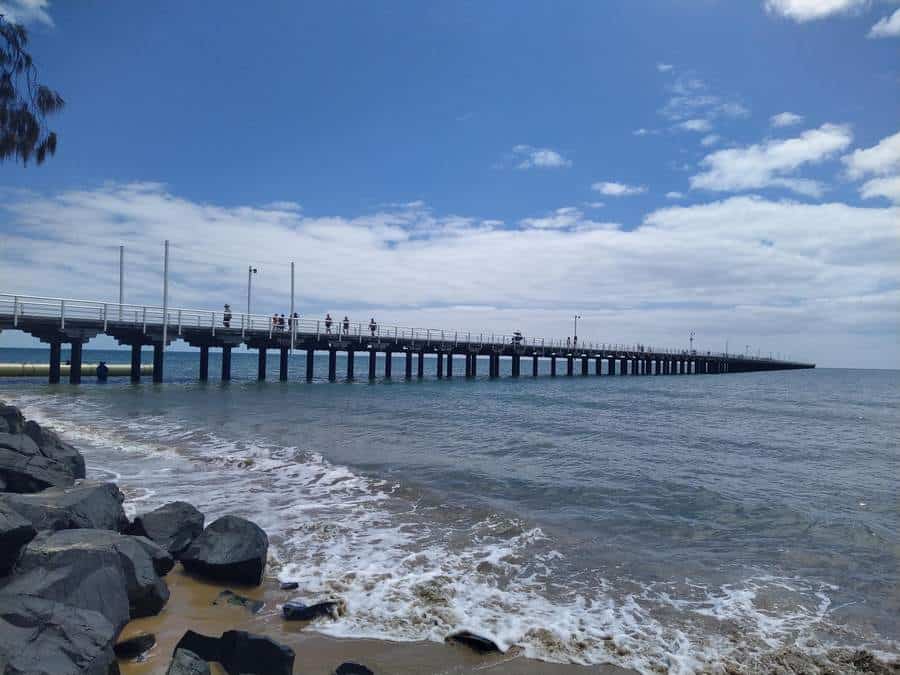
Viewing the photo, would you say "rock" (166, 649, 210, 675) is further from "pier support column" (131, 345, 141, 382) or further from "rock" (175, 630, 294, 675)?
"pier support column" (131, 345, 141, 382)

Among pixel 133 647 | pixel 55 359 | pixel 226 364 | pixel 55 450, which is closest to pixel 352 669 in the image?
pixel 133 647

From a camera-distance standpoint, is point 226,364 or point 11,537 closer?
point 11,537

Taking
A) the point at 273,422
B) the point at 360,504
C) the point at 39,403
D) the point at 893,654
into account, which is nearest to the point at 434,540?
→ the point at 360,504

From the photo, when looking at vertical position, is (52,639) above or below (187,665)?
above

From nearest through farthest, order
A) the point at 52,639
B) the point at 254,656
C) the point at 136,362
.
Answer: the point at 52,639 → the point at 254,656 → the point at 136,362

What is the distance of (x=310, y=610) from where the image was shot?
5.27 metres

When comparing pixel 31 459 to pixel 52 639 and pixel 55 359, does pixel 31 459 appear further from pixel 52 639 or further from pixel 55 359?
pixel 55 359

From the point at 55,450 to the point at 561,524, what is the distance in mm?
8471

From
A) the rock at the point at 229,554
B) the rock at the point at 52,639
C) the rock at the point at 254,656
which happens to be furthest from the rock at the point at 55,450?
the rock at the point at 254,656

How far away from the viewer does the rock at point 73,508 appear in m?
5.70

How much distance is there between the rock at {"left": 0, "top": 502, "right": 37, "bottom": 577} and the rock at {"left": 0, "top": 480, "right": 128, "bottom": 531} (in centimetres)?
113

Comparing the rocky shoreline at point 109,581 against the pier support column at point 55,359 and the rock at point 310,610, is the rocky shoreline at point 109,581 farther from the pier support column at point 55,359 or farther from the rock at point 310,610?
the pier support column at point 55,359

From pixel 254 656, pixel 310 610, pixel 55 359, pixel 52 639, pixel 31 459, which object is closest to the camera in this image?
pixel 52 639

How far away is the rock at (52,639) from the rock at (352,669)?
143 centimetres
